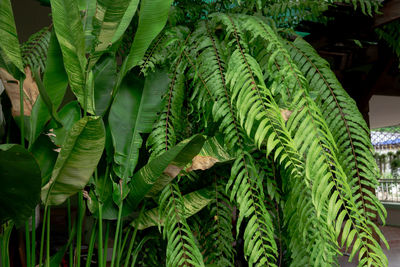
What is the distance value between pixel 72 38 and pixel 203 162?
1.52 feet

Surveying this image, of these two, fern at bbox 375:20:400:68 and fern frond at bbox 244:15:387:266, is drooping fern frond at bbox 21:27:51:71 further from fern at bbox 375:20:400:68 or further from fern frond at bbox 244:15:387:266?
fern at bbox 375:20:400:68

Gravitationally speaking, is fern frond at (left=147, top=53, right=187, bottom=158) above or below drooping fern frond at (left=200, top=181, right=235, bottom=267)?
above

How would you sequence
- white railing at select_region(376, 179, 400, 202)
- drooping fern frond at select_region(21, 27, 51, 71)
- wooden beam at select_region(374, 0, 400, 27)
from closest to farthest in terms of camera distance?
drooping fern frond at select_region(21, 27, 51, 71)
wooden beam at select_region(374, 0, 400, 27)
white railing at select_region(376, 179, 400, 202)

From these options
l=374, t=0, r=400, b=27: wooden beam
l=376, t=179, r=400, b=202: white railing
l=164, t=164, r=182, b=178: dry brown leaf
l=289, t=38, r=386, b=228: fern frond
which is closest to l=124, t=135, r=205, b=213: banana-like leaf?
l=164, t=164, r=182, b=178: dry brown leaf

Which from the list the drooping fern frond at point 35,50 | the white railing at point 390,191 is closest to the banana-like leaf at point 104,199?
the drooping fern frond at point 35,50

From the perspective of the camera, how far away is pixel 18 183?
0.78 meters

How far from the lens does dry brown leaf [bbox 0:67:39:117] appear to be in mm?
970

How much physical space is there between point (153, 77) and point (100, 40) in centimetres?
23

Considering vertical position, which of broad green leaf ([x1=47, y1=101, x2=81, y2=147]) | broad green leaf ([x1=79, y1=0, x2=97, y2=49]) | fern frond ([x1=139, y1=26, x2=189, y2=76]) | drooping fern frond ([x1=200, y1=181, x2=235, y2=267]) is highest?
broad green leaf ([x1=79, y1=0, x2=97, y2=49])

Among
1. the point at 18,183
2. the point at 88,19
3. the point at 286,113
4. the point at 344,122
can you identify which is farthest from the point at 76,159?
the point at 344,122

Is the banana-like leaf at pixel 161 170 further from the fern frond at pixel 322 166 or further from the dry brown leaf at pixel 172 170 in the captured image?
the fern frond at pixel 322 166

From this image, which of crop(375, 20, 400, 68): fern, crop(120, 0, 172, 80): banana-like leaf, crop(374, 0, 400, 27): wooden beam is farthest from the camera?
crop(375, 20, 400, 68): fern

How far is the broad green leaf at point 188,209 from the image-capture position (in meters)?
1.07

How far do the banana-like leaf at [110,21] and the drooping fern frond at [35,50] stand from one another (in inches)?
13.4
